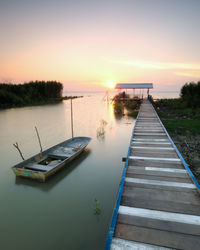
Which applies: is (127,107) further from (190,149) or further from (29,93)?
(29,93)

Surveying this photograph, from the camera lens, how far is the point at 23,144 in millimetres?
11125

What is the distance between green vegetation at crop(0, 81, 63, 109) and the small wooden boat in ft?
103

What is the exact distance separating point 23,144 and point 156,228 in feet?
36.7

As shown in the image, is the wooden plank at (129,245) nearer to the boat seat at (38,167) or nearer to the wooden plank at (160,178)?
the wooden plank at (160,178)

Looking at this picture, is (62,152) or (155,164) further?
(62,152)

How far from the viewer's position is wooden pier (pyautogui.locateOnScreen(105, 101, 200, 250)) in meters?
2.35

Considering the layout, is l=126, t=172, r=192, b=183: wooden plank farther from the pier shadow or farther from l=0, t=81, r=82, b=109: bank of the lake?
l=0, t=81, r=82, b=109: bank of the lake

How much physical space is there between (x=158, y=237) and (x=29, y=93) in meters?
49.8

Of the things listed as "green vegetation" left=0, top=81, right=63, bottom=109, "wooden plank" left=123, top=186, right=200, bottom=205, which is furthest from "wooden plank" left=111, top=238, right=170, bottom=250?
"green vegetation" left=0, top=81, right=63, bottom=109

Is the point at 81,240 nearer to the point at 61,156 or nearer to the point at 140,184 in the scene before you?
the point at 140,184

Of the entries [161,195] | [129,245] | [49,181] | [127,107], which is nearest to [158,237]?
[129,245]

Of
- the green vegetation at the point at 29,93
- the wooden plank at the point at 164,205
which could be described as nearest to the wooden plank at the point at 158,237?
the wooden plank at the point at 164,205

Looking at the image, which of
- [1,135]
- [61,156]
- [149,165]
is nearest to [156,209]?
[149,165]

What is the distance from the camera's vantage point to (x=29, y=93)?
44.5m
